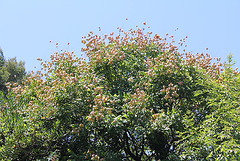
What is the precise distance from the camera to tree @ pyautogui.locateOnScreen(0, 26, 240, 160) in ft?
31.0

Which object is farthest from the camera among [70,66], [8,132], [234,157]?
[70,66]

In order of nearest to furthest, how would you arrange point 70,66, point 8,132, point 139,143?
1. point 8,132
2. point 139,143
3. point 70,66

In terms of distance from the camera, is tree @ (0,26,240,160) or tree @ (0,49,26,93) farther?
tree @ (0,49,26,93)

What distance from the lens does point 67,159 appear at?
10.5 meters

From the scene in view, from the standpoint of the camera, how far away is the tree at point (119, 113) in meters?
9.45

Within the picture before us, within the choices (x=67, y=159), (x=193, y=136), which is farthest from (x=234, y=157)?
(x=67, y=159)

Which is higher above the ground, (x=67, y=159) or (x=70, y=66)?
(x=70, y=66)

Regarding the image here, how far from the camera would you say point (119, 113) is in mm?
10945

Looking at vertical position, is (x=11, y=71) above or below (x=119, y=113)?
above

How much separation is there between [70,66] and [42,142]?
4.62m

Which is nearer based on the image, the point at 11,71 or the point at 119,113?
the point at 119,113

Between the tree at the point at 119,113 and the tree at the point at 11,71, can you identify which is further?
the tree at the point at 11,71

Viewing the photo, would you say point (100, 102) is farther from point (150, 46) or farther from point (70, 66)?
point (150, 46)

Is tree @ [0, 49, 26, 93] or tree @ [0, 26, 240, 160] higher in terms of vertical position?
tree @ [0, 49, 26, 93]
